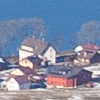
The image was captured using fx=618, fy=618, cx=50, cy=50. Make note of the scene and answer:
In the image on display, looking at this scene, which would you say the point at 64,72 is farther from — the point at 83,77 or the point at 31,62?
the point at 31,62

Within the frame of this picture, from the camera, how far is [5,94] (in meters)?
47.8

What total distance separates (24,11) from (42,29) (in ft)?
109

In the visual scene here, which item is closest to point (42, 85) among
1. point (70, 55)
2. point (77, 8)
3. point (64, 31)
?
point (70, 55)

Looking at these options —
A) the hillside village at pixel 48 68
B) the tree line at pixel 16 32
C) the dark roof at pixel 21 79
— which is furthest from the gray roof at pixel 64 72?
the tree line at pixel 16 32

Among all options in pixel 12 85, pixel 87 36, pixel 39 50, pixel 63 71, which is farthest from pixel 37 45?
pixel 12 85

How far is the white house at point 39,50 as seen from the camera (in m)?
66.7

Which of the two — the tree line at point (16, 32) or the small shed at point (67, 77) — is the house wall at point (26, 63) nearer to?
the small shed at point (67, 77)

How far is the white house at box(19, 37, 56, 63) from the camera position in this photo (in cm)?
6669

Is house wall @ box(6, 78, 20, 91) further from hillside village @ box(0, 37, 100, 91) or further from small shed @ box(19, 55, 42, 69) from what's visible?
small shed @ box(19, 55, 42, 69)

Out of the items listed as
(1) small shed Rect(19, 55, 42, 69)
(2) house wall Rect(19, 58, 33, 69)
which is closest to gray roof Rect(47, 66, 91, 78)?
(1) small shed Rect(19, 55, 42, 69)

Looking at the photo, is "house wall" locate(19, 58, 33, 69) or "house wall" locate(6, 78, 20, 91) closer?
"house wall" locate(6, 78, 20, 91)

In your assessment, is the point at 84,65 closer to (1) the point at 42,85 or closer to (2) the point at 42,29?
(1) the point at 42,85

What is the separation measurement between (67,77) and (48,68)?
25.0 ft

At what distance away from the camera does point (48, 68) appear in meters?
60.2
